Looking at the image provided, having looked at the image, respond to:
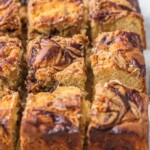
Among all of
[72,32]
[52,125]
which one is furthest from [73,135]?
[72,32]

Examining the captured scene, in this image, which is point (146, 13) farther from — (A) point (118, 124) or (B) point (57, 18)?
(A) point (118, 124)

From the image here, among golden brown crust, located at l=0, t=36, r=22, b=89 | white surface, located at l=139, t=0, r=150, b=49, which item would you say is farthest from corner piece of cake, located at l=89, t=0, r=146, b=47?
golden brown crust, located at l=0, t=36, r=22, b=89

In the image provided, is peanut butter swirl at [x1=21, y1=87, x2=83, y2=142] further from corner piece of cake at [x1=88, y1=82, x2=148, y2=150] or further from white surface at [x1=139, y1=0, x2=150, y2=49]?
white surface at [x1=139, y1=0, x2=150, y2=49]

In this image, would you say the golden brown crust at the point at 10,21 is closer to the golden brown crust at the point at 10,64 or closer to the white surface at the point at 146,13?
the golden brown crust at the point at 10,64

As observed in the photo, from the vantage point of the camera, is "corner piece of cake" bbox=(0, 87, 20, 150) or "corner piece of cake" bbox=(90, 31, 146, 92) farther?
"corner piece of cake" bbox=(90, 31, 146, 92)

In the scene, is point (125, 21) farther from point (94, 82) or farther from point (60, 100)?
point (60, 100)
